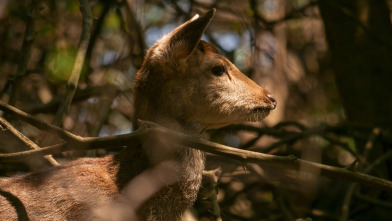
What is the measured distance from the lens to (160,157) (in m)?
4.34

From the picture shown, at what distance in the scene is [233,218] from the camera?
591 centimetres

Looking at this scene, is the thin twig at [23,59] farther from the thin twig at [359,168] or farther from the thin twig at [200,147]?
the thin twig at [359,168]

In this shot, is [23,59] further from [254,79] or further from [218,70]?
[254,79]

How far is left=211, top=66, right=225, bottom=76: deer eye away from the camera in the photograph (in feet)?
15.5

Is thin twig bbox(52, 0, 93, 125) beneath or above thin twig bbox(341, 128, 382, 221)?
above

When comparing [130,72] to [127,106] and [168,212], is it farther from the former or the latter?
[168,212]

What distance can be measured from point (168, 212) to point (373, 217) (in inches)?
110

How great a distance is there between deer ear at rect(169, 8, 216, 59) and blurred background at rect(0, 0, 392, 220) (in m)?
1.40

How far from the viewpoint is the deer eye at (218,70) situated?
4729 millimetres

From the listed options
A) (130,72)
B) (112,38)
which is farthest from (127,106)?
(112,38)

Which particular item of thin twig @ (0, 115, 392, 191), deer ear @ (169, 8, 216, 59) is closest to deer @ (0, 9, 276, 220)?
deer ear @ (169, 8, 216, 59)

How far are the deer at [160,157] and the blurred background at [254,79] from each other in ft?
3.06

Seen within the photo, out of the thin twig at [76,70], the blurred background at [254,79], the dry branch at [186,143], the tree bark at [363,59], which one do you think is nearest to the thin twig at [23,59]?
the blurred background at [254,79]

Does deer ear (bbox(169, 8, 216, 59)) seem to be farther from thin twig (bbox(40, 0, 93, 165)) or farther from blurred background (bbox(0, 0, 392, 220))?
blurred background (bbox(0, 0, 392, 220))
